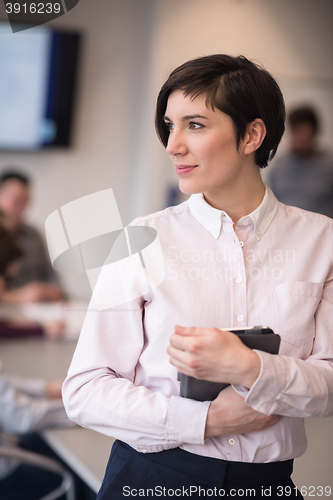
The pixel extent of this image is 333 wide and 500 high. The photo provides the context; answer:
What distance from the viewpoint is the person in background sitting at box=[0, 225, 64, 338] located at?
1905 mm

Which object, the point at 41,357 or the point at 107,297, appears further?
the point at 41,357

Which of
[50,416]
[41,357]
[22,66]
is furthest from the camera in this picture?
[22,66]

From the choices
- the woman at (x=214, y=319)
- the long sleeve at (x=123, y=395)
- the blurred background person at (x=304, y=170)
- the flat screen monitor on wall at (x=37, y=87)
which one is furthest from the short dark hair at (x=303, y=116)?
the long sleeve at (x=123, y=395)

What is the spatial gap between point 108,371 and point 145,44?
2.22 m

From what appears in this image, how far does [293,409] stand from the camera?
740 mm

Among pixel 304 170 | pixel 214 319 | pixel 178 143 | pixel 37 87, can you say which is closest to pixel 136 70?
pixel 37 87

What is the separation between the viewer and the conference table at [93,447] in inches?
48.7

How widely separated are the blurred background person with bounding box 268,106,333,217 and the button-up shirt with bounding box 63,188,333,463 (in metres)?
1.75

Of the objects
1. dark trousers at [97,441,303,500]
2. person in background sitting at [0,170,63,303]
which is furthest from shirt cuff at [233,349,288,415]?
person in background sitting at [0,170,63,303]

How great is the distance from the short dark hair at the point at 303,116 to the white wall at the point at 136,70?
6.1 inches

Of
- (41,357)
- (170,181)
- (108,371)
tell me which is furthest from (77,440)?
(170,181)

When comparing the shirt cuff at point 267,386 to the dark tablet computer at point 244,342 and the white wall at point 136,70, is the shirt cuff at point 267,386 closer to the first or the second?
the dark tablet computer at point 244,342

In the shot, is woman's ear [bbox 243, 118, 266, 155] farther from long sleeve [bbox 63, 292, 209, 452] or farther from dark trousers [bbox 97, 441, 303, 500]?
dark trousers [bbox 97, 441, 303, 500]

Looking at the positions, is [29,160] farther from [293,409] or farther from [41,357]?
[293,409]
